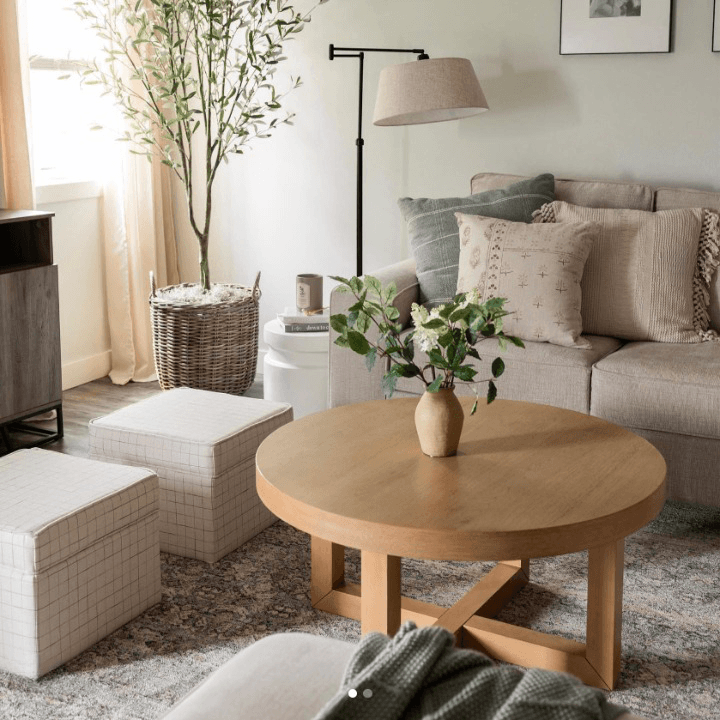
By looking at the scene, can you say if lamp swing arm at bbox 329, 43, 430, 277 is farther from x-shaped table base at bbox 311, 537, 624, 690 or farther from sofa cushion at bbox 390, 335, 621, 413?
x-shaped table base at bbox 311, 537, 624, 690

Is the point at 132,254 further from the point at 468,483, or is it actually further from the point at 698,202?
the point at 468,483

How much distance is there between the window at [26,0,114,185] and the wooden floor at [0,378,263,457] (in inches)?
35.8

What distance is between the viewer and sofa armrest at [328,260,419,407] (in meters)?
3.34

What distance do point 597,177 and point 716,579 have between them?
180 centimetres

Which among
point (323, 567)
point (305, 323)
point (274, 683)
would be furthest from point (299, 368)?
point (274, 683)

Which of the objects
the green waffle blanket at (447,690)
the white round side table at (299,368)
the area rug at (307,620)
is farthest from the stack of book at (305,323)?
the green waffle blanket at (447,690)

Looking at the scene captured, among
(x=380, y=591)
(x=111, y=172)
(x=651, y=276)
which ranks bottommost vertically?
(x=380, y=591)

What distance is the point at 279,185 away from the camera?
4.57 meters

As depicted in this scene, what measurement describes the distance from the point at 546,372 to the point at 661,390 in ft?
1.18

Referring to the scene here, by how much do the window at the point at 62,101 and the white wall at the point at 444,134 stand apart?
0.61 m

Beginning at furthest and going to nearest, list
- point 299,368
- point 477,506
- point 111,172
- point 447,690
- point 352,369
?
point 111,172 → point 299,368 → point 352,369 → point 477,506 → point 447,690

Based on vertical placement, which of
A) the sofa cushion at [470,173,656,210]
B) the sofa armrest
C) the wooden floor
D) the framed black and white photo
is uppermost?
the framed black and white photo

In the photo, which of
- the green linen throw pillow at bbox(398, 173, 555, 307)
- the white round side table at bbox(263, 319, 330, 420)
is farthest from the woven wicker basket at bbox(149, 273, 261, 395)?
the green linen throw pillow at bbox(398, 173, 555, 307)

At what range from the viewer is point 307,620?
2434mm
